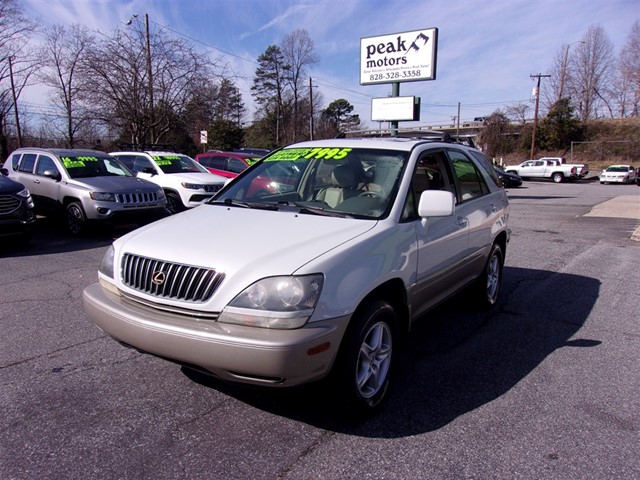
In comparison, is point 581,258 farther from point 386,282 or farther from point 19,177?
point 19,177

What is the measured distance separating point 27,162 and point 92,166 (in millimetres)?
1718

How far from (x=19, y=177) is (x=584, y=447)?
38.7 ft

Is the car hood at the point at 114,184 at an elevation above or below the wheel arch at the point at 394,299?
above

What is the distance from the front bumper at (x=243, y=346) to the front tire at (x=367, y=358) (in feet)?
0.47

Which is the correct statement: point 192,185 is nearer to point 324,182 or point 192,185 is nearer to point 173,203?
point 173,203

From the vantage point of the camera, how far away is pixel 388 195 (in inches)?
140

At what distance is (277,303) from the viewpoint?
102 inches

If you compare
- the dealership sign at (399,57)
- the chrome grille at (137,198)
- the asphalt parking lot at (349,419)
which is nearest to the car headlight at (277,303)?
the asphalt parking lot at (349,419)

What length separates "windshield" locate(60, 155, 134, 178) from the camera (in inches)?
395

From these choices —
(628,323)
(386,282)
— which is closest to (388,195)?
(386,282)

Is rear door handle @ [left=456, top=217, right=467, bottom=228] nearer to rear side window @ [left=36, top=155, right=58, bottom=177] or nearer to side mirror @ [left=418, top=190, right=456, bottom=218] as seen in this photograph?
side mirror @ [left=418, top=190, right=456, bottom=218]

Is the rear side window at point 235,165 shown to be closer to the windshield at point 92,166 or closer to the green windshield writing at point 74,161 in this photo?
the windshield at point 92,166

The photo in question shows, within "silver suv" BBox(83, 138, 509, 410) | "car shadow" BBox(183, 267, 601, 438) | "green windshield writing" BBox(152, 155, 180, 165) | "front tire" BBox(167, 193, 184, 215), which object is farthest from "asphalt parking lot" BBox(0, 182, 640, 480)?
"green windshield writing" BBox(152, 155, 180, 165)

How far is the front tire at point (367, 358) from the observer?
283cm
